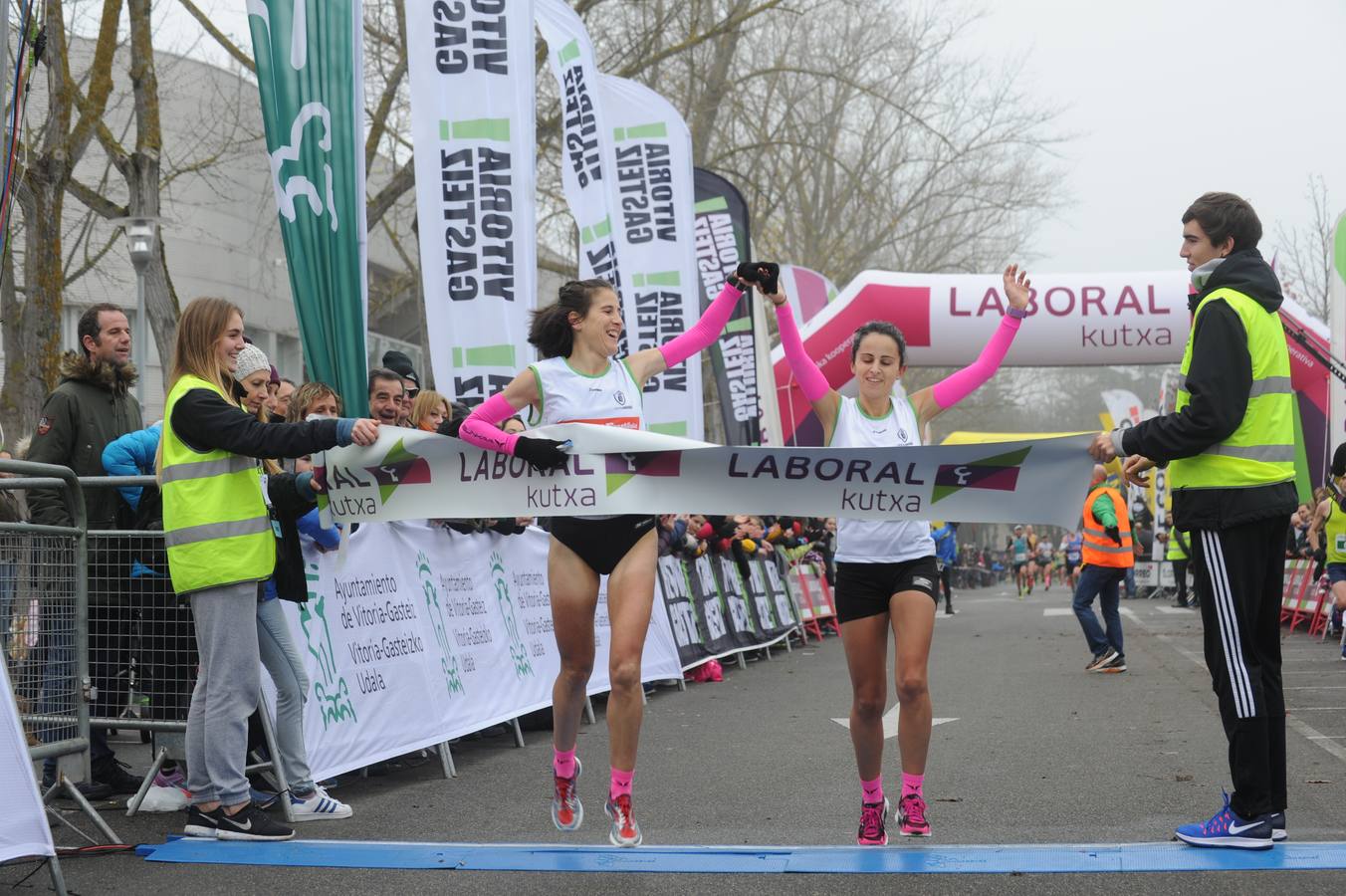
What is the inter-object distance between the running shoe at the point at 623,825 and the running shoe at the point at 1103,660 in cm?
902

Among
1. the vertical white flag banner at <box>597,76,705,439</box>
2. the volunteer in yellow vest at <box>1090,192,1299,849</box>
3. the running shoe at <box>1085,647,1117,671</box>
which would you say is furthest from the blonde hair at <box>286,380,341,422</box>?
the running shoe at <box>1085,647,1117,671</box>

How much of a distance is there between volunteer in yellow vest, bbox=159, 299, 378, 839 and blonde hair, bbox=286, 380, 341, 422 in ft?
4.14

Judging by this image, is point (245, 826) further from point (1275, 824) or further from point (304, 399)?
point (1275, 824)

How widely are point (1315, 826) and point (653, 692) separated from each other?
281 inches

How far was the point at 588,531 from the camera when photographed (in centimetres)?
584

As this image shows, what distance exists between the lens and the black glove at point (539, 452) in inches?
225

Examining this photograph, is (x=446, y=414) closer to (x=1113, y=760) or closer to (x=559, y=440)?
(x=559, y=440)

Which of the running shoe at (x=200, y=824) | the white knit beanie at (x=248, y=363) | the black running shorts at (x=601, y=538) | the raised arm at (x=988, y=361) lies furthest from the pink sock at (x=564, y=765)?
the white knit beanie at (x=248, y=363)

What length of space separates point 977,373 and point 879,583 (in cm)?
98

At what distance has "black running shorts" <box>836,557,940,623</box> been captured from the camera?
5.71m

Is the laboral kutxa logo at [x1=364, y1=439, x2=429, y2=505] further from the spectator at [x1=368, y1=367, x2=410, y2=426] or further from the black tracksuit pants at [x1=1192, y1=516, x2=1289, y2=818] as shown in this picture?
the black tracksuit pants at [x1=1192, y1=516, x2=1289, y2=818]

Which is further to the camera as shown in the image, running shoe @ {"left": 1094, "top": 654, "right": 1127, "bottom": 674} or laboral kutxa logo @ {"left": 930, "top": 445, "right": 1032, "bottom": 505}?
running shoe @ {"left": 1094, "top": 654, "right": 1127, "bottom": 674}

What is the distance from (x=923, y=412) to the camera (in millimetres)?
6164

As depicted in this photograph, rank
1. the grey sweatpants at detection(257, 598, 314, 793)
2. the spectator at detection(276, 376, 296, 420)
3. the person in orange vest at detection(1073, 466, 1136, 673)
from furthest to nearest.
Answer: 1. the person in orange vest at detection(1073, 466, 1136, 673)
2. the spectator at detection(276, 376, 296, 420)
3. the grey sweatpants at detection(257, 598, 314, 793)
